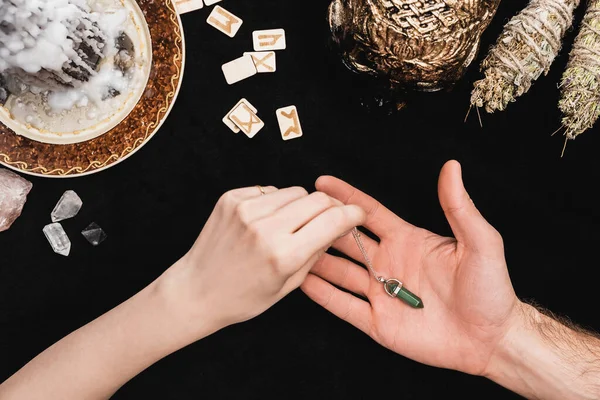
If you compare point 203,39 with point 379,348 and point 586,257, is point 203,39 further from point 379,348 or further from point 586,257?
point 586,257

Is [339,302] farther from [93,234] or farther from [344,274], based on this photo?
[93,234]

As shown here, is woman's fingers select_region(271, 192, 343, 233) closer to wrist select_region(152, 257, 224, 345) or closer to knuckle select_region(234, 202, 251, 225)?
knuckle select_region(234, 202, 251, 225)

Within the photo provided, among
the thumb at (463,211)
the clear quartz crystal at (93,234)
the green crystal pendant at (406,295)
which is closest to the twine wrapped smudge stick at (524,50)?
the thumb at (463,211)

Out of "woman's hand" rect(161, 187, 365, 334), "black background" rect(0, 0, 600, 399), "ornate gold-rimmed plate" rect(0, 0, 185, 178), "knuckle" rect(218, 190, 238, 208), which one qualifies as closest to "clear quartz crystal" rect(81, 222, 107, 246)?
"black background" rect(0, 0, 600, 399)

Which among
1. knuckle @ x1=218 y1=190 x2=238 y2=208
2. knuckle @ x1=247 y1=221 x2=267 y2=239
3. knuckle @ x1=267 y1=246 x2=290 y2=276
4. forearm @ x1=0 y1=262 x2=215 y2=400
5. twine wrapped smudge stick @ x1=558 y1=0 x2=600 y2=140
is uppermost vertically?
twine wrapped smudge stick @ x1=558 y1=0 x2=600 y2=140

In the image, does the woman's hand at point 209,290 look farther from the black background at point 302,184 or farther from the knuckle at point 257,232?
the black background at point 302,184
